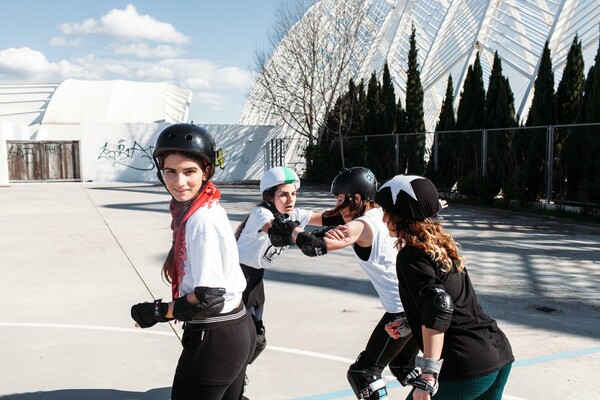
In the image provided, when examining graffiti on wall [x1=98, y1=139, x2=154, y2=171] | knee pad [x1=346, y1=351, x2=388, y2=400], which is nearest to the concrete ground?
knee pad [x1=346, y1=351, x2=388, y2=400]

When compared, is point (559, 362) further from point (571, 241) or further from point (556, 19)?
point (556, 19)

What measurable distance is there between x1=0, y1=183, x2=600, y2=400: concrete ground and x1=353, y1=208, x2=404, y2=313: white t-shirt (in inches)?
39.5

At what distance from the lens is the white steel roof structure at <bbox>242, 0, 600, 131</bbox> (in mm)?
23297

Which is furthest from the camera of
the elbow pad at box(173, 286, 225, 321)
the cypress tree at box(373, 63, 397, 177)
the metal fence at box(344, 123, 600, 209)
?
the cypress tree at box(373, 63, 397, 177)

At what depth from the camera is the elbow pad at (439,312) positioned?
6.81 ft

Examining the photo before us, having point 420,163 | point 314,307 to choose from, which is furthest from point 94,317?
point 420,163

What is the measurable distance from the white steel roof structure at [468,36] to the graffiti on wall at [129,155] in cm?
700

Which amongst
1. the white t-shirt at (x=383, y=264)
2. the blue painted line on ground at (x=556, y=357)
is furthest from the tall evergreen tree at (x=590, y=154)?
the white t-shirt at (x=383, y=264)

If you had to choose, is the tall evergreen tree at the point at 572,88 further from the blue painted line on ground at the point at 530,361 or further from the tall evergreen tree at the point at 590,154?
the blue painted line on ground at the point at 530,361

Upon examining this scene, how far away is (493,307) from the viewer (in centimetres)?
575

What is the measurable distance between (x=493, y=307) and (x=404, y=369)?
316 cm

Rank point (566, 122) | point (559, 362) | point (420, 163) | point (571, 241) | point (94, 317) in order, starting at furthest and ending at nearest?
1. point (420, 163)
2. point (566, 122)
3. point (571, 241)
4. point (94, 317)
5. point (559, 362)

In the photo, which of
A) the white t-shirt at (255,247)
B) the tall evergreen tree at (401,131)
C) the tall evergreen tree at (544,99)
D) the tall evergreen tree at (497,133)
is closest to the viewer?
the white t-shirt at (255,247)

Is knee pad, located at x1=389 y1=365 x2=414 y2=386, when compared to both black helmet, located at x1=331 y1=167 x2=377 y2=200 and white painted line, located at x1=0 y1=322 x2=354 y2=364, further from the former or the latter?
white painted line, located at x1=0 y1=322 x2=354 y2=364
